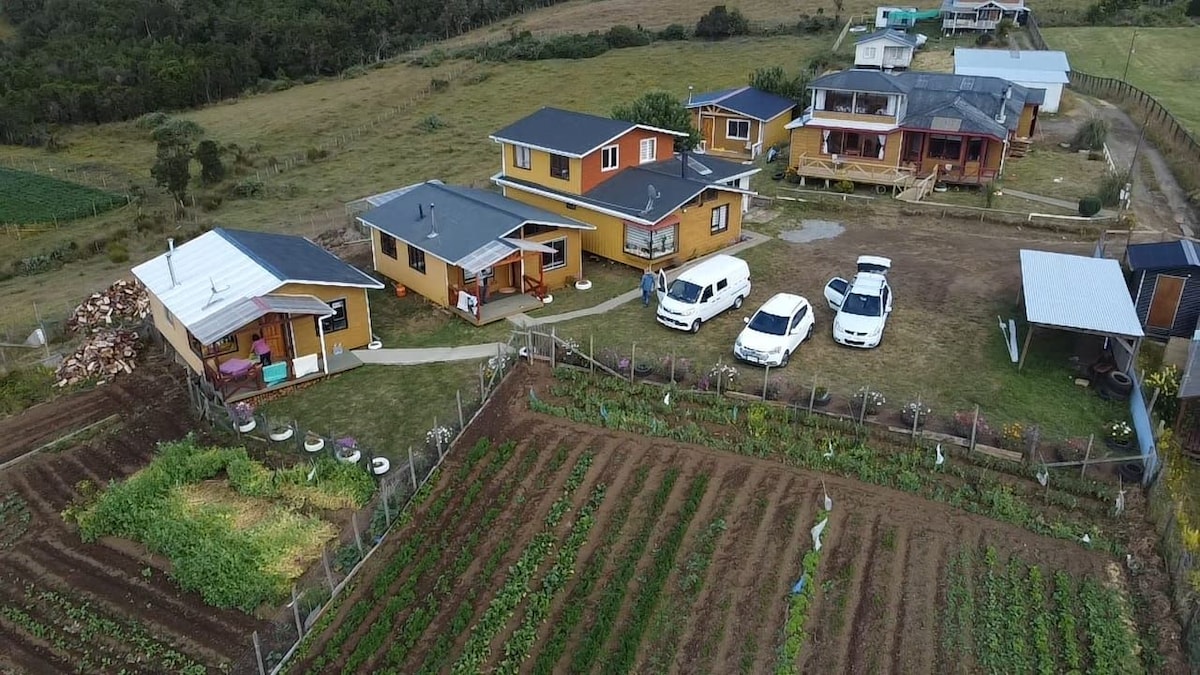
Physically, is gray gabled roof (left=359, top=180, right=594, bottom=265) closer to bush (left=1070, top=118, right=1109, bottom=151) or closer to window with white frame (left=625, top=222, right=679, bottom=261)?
window with white frame (left=625, top=222, right=679, bottom=261)

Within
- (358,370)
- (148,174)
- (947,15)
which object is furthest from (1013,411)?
(947,15)

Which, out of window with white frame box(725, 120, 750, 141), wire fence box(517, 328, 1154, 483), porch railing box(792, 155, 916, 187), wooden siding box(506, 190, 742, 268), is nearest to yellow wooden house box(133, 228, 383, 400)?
wire fence box(517, 328, 1154, 483)

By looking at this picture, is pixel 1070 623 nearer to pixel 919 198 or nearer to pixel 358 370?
pixel 358 370

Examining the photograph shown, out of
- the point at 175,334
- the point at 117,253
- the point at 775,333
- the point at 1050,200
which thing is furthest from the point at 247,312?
the point at 1050,200

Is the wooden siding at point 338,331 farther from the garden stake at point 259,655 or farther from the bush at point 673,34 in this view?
the bush at point 673,34

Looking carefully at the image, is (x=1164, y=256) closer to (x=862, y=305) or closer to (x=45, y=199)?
(x=862, y=305)
